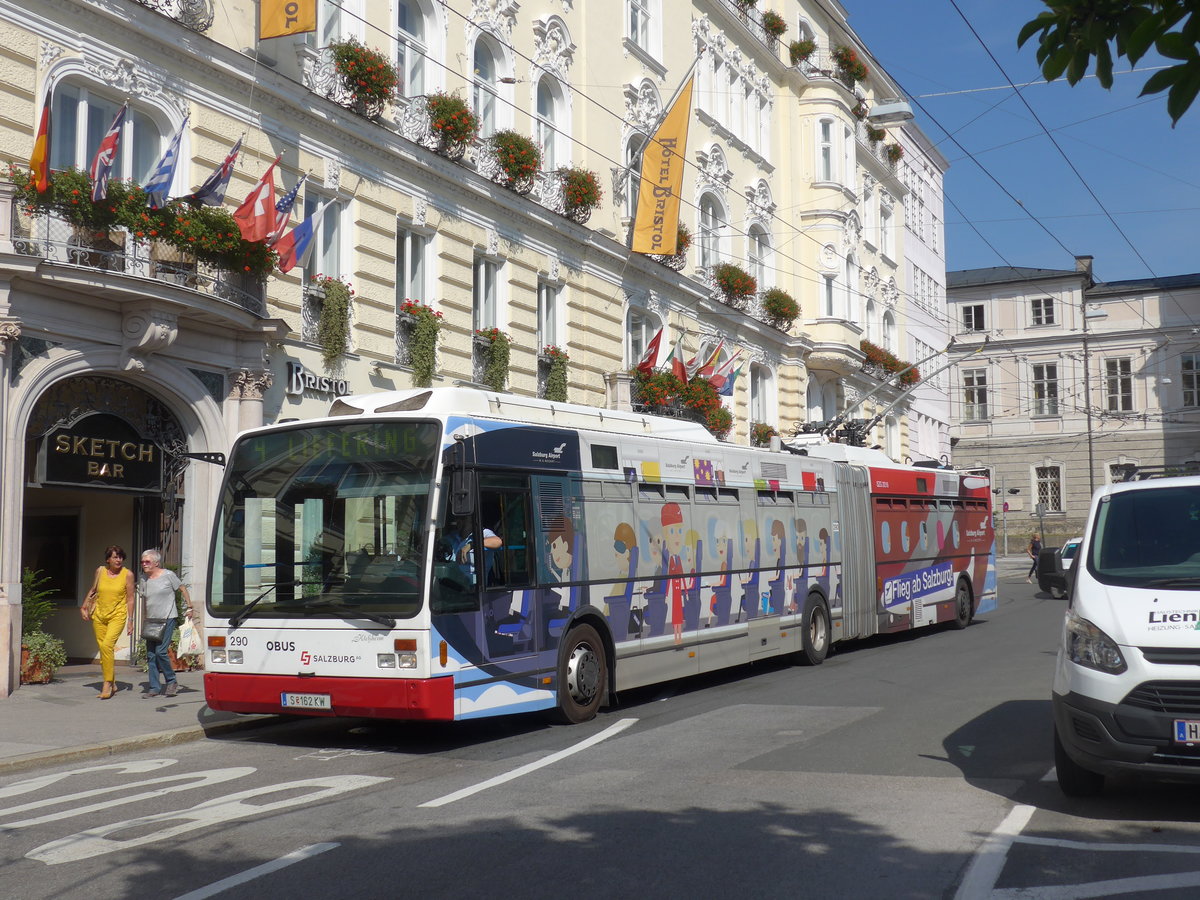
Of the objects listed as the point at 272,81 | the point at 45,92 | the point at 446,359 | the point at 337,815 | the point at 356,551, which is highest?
the point at 272,81

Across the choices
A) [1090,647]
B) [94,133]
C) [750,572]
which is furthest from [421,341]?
[1090,647]

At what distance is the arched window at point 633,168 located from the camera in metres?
29.1

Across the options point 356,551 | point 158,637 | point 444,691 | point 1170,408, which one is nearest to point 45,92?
point 158,637

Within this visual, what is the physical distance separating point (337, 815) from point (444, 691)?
278 cm

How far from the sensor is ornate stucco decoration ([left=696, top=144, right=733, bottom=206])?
108 feet

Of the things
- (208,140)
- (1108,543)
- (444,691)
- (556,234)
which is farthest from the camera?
(556,234)

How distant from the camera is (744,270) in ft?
115

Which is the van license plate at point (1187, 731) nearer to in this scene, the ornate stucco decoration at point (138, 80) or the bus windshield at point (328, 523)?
the bus windshield at point (328, 523)

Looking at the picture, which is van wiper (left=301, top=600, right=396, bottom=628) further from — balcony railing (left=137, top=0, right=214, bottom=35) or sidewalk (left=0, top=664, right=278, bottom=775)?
balcony railing (left=137, top=0, right=214, bottom=35)

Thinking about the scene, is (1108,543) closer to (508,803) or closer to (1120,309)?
(508,803)

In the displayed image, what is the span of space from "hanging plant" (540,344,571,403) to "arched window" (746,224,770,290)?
11.9 meters

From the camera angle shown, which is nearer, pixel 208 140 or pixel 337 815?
Answer: pixel 337 815

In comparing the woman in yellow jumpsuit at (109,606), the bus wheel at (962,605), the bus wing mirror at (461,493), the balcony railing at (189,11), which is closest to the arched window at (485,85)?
the balcony railing at (189,11)

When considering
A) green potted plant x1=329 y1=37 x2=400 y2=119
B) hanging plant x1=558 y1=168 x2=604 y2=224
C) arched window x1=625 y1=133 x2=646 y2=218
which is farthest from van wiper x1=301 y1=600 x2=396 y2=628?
arched window x1=625 y1=133 x2=646 y2=218
